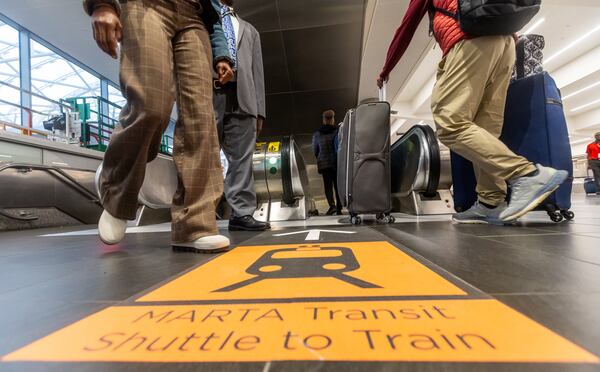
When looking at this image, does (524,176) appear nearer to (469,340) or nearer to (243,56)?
(469,340)

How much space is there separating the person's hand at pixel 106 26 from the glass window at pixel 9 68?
7.70m

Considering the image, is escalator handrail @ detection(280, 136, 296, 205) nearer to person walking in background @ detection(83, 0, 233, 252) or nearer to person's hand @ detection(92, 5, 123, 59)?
person walking in background @ detection(83, 0, 233, 252)

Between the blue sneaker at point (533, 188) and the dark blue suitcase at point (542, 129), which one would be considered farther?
the dark blue suitcase at point (542, 129)

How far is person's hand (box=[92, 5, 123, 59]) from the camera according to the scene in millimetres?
1106

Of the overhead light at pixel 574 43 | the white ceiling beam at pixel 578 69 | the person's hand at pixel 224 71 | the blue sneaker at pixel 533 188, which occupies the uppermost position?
the overhead light at pixel 574 43

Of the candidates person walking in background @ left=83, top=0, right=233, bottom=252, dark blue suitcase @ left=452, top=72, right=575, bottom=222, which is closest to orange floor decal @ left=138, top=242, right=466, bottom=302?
person walking in background @ left=83, top=0, right=233, bottom=252

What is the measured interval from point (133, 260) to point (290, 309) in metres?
0.89

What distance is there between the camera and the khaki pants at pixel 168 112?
117 cm

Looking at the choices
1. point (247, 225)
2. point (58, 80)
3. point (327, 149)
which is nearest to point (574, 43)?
point (327, 149)

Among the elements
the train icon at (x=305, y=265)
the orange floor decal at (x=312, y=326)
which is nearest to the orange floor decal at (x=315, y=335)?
the orange floor decal at (x=312, y=326)

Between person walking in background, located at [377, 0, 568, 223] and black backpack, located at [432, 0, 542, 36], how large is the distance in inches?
2.7

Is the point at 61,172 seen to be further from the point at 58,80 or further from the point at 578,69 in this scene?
the point at 578,69

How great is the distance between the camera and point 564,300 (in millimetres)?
564

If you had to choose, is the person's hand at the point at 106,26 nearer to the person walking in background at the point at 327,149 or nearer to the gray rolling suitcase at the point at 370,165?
the gray rolling suitcase at the point at 370,165
